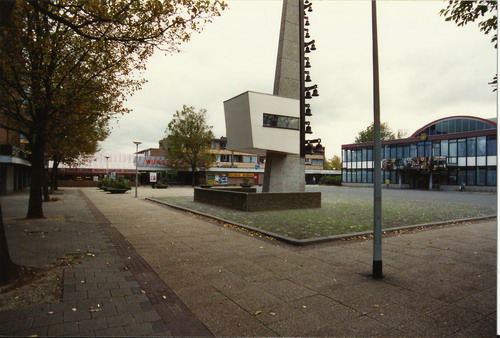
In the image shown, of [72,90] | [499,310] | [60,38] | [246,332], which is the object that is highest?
[60,38]

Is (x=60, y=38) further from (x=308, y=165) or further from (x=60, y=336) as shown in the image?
(x=308, y=165)

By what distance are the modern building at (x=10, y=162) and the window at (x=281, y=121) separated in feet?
62.6

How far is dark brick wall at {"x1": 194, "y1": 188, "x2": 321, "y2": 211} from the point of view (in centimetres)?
1566

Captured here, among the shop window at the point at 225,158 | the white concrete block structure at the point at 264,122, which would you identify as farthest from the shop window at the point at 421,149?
the white concrete block structure at the point at 264,122

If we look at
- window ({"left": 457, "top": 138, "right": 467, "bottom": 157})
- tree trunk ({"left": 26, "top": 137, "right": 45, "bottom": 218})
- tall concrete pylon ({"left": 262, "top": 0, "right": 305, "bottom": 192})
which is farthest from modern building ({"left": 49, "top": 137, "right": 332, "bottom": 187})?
window ({"left": 457, "top": 138, "right": 467, "bottom": 157})

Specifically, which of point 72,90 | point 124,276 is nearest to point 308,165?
point 72,90

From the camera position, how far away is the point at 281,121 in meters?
18.9

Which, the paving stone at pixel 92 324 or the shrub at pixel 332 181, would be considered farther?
the shrub at pixel 332 181

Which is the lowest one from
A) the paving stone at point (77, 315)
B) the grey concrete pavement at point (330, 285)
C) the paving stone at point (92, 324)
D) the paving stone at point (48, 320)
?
the grey concrete pavement at point (330, 285)

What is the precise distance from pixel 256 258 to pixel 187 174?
5703cm

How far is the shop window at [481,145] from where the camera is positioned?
43697mm

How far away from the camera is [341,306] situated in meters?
4.52

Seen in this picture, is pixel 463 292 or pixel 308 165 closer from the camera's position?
pixel 463 292

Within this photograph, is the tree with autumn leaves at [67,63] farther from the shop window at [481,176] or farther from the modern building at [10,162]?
the shop window at [481,176]
